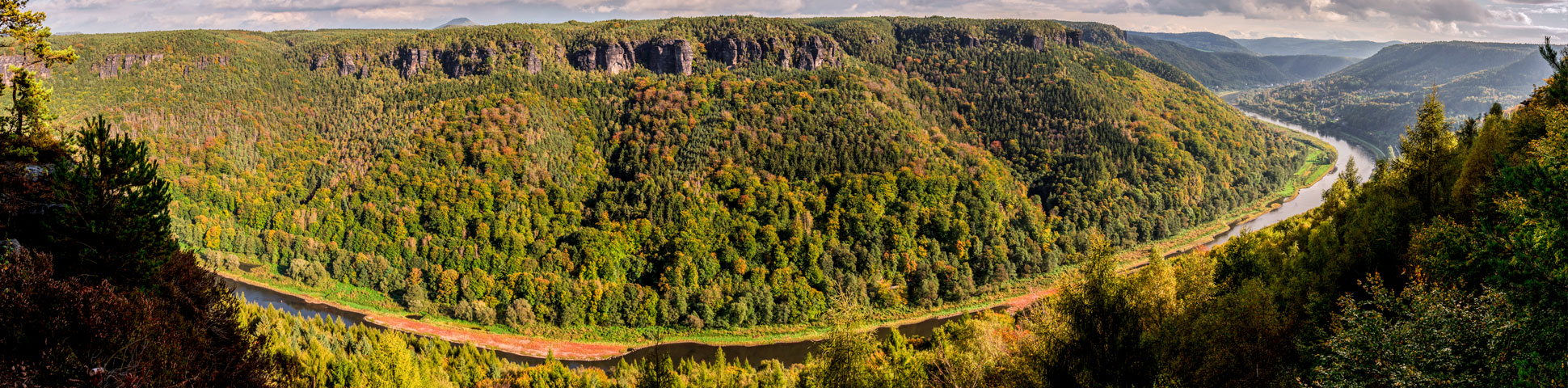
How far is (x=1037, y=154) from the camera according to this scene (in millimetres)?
110812

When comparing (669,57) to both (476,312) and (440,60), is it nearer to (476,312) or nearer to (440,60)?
(440,60)

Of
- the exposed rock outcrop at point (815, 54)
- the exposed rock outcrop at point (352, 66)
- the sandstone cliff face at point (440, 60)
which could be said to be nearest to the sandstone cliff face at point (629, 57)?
the sandstone cliff face at point (440, 60)

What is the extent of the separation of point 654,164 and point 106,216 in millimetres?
78894

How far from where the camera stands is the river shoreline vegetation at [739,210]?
49.4 ft

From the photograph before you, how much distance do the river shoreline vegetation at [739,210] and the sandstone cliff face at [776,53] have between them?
73 centimetres

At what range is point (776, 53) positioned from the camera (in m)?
140

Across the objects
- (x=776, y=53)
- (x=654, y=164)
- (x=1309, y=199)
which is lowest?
(x=1309, y=199)

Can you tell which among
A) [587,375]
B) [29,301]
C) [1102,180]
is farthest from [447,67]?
[29,301]

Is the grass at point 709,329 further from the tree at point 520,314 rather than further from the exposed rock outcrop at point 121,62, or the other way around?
the exposed rock outcrop at point 121,62

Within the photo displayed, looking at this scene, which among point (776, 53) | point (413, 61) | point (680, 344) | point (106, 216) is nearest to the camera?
point (106, 216)

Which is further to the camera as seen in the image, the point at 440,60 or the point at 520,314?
the point at 440,60

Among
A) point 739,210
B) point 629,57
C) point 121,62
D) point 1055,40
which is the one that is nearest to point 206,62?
point 121,62

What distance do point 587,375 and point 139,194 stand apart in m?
30.5

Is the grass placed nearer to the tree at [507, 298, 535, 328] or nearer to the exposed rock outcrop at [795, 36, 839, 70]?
the tree at [507, 298, 535, 328]
